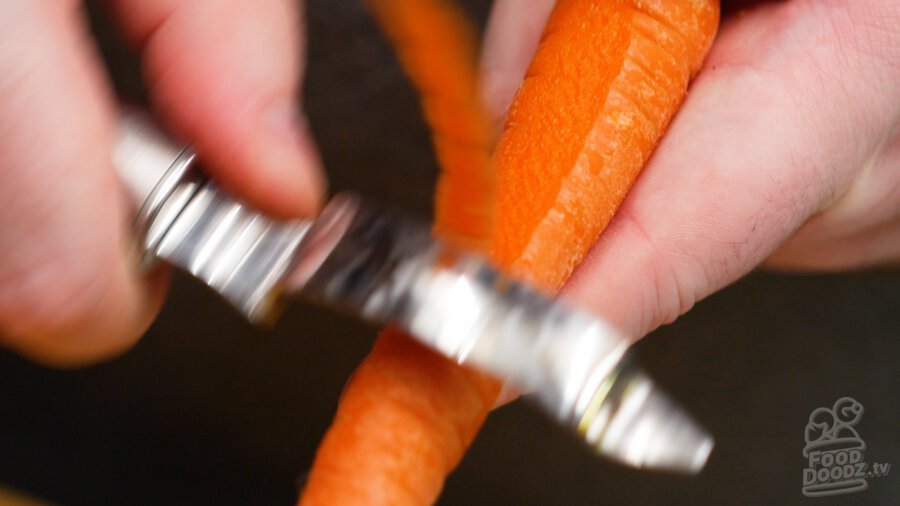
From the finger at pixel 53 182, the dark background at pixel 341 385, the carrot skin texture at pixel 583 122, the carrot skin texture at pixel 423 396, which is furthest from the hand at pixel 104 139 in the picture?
the dark background at pixel 341 385

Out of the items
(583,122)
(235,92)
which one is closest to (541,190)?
(583,122)

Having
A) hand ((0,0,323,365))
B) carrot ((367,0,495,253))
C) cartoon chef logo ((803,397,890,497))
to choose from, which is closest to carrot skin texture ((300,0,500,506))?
carrot ((367,0,495,253))

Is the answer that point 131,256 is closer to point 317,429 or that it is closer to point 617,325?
point 617,325

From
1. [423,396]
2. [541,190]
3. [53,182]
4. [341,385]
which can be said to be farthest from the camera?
[341,385]

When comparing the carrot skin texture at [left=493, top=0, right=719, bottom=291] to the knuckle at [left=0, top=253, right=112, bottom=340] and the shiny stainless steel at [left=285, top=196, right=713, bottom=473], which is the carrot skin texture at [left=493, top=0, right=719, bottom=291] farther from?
the knuckle at [left=0, top=253, right=112, bottom=340]

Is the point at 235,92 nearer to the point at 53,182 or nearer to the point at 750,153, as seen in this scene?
the point at 53,182

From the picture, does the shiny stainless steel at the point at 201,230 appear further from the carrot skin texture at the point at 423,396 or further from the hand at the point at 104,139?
the carrot skin texture at the point at 423,396
